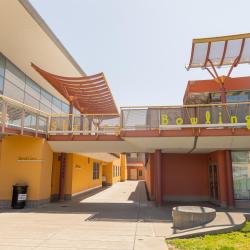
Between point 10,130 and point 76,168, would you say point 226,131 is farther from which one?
point 76,168

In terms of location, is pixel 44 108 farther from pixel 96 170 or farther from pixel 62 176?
pixel 96 170

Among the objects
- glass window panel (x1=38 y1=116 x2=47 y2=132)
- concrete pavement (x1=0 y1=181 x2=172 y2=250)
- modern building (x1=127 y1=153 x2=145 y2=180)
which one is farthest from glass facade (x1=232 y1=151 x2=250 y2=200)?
modern building (x1=127 y1=153 x2=145 y2=180)

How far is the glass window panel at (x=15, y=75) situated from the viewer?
16.3 meters

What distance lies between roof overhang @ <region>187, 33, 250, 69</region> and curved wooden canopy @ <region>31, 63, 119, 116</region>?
20.4 feet

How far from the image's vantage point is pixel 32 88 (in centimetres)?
1983

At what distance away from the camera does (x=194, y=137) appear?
41.0ft

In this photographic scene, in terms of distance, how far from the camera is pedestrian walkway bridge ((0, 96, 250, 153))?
12031mm

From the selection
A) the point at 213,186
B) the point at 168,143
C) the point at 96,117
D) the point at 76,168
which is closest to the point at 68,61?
the point at 96,117

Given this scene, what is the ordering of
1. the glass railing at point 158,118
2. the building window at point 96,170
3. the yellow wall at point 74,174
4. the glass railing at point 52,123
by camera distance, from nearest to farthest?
the glass railing at point 52,123, the glass railing at point 158,118, the yellow wall at point 74,174, the building window at point 96,170

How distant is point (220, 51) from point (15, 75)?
562 inches

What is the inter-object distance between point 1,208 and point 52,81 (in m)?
9.09

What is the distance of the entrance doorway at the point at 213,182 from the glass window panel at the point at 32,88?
591 inches

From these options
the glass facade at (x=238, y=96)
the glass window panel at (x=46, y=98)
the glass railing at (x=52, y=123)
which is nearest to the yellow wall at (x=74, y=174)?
the glass railing at (x=52, y=123)

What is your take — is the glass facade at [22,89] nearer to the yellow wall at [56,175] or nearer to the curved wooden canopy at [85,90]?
the curved wooden canopy at [85,90]
